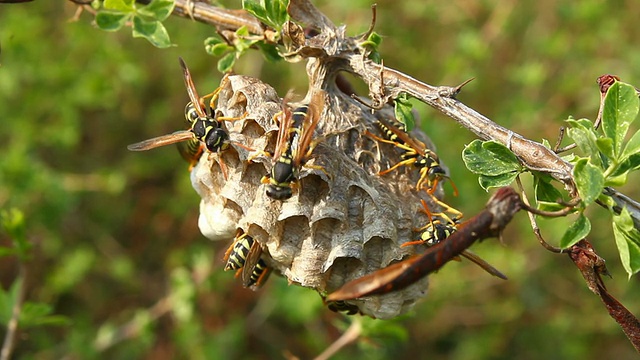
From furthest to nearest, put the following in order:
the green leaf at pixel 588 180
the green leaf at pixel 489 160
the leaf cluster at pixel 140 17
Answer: the leaf cluster at pixel 140 17
the green leaf at pixel 489 160
the green leaf at pixel 588 180

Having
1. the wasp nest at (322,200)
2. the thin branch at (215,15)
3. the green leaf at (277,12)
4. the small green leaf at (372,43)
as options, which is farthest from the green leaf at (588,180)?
the thin branch at (215,15)

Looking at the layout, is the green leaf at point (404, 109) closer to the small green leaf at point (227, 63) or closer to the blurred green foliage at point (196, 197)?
the small green leaf at point (227, 63)

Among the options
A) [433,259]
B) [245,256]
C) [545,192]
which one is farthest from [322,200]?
[433,259]

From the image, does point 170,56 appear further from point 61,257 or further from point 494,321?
point 494,321

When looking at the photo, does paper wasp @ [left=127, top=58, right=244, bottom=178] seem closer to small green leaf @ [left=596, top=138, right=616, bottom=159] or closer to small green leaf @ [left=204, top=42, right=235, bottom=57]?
small green leaf @ [left=204, top=42, right=235, bottom=57]

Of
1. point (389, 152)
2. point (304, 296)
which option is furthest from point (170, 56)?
point (389, 152)

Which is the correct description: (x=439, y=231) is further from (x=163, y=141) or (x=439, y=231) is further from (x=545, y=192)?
(x=163, y=141)
